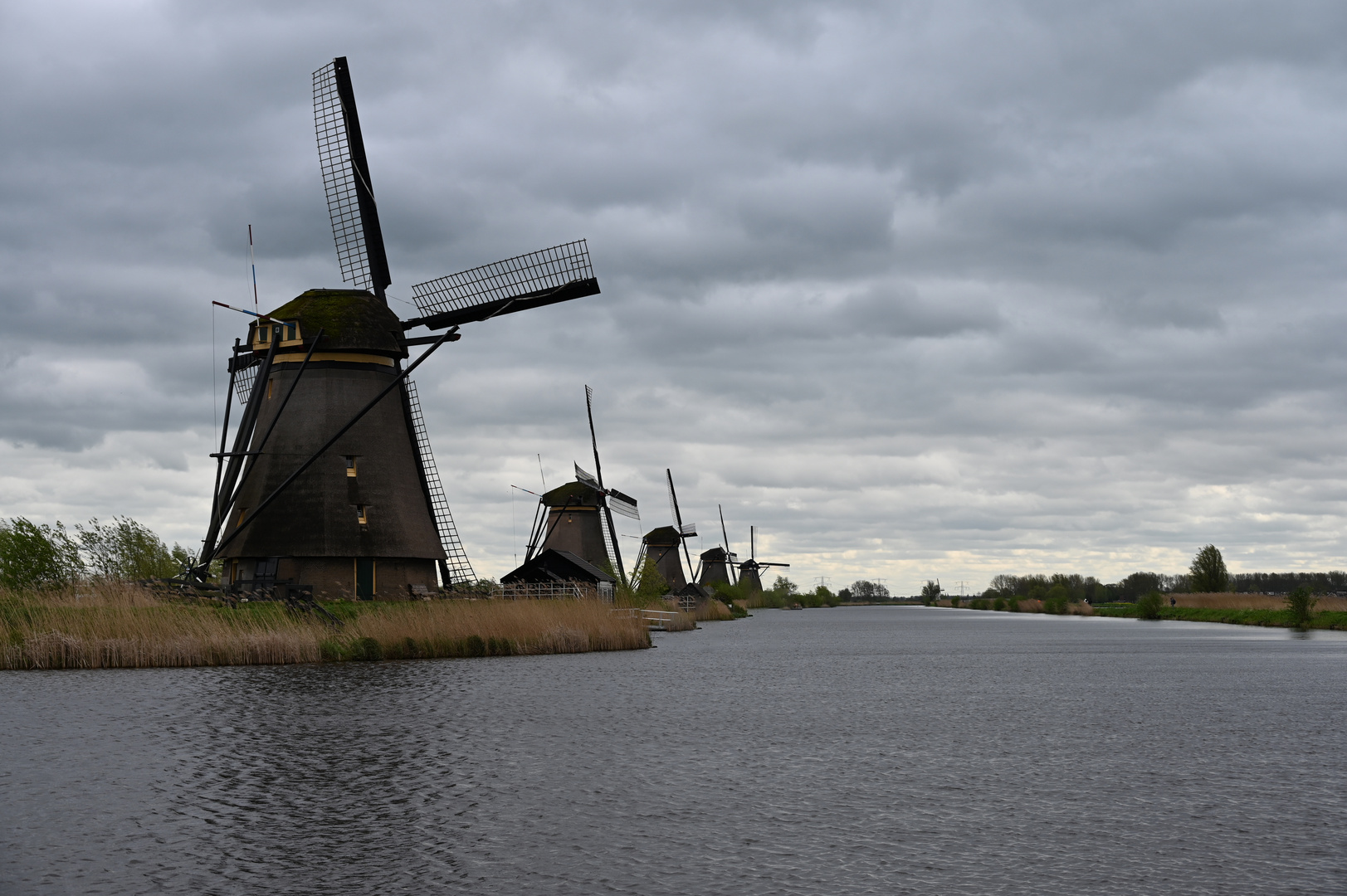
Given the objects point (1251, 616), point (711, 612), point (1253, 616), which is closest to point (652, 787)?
point (1253, 616)

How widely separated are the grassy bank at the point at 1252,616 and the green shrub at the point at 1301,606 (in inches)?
7.4

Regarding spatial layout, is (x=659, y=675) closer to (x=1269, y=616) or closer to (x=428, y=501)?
(x=428, y=501)

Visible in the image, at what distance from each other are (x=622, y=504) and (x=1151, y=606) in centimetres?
3448

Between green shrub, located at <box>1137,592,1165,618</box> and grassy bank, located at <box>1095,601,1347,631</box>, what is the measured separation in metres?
0.41

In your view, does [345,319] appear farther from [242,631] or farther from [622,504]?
[622,504]

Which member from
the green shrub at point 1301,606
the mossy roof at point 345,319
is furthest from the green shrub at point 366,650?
the green shrub at point 1301,606

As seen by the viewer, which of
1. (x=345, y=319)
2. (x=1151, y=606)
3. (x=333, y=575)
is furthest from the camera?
(x=1151, y=606)

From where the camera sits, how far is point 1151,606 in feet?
247

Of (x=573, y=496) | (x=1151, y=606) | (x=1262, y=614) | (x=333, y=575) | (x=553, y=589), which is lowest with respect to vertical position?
(x=1262, y=614)

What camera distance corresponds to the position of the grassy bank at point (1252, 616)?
53.9m

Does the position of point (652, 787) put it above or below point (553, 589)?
below

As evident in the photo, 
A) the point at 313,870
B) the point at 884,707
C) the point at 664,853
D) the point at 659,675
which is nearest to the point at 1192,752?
the point at 884,707

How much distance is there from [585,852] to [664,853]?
0.61 m

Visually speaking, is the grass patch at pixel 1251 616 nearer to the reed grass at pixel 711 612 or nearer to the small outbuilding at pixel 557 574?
the reed grass at pixel 711 612
